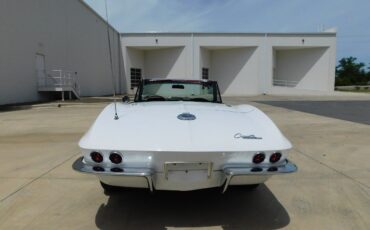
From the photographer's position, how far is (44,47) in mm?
20438

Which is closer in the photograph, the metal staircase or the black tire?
the black tire

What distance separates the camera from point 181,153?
293cm

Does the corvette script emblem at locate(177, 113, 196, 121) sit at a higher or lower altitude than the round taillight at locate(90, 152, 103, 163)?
higher

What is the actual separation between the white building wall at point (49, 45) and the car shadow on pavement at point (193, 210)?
14.9 m

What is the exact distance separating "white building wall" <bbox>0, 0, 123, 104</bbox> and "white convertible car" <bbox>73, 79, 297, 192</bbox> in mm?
15381

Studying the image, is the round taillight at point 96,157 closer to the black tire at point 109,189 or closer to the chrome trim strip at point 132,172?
the chrome trim strip at point 132,172

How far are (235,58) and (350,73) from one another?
54.0m

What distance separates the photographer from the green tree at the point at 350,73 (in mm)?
77875

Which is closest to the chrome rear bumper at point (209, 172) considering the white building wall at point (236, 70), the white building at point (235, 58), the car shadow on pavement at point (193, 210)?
the car shadow on pavement at point (193, 210)

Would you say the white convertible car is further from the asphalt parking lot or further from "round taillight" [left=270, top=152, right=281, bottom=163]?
the asphalt parking lot

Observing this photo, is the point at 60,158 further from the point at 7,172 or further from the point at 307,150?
the point at 307,150

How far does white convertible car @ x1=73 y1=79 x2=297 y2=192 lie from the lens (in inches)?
117

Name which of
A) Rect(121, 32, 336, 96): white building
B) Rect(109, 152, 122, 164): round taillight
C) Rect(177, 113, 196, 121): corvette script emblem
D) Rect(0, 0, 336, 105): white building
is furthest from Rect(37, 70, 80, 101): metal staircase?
Rect(109, 152, 122, 164): round taillight

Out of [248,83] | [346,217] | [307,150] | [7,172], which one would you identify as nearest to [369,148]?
[307,150]
